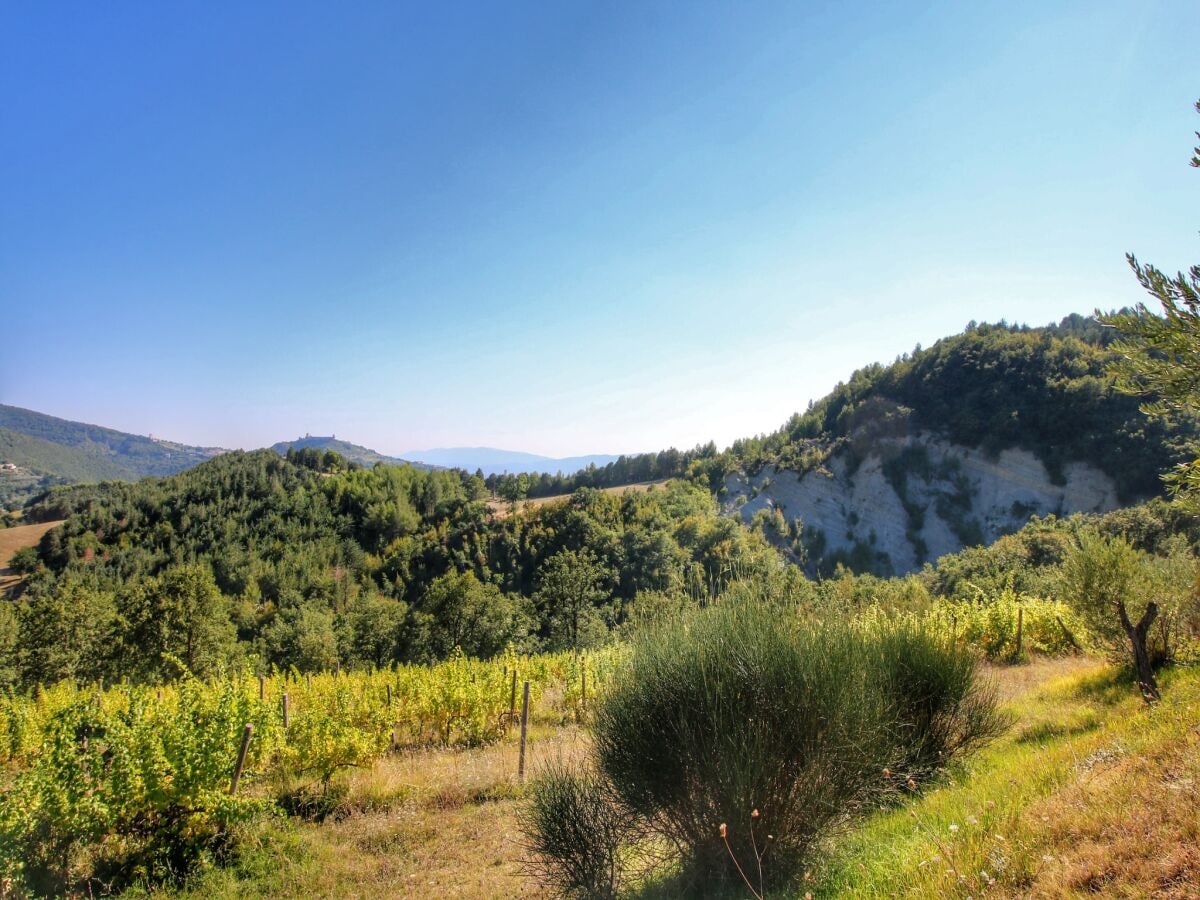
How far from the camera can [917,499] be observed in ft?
191

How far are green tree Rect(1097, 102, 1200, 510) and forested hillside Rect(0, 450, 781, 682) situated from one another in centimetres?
344

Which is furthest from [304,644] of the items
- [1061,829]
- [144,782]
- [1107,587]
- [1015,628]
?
[1061,829]

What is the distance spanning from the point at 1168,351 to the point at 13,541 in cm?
12472

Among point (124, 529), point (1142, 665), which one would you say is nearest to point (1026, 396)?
point (1142, 665)

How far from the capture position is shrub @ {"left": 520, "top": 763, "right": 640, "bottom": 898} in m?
4.69

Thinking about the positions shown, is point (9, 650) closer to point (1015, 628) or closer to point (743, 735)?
point (743, 735)

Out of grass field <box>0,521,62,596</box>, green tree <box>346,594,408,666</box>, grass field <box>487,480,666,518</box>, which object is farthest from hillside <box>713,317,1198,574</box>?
grass field <box>0,521,62,596</box>

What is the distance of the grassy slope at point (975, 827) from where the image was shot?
2.90 meters

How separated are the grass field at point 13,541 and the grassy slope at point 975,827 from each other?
9267 cm

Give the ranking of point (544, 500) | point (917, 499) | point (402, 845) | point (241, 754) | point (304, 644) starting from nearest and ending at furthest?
1. point (241, 754)
2. point (402, 845)
3. point (304, 644)
4. point (917, 499)
5. point (544, 500)

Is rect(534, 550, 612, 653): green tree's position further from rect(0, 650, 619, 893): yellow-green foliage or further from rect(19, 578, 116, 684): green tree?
rect(0, 650, 619, 893): yellow-green foliage

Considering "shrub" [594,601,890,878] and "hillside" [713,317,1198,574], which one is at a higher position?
"hillside" [713,317,1198,574]

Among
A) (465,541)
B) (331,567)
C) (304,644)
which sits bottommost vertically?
(331,567)

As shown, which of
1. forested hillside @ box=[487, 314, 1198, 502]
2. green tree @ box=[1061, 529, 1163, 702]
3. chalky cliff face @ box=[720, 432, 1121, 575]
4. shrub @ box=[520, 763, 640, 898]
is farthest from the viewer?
chalky cliff face @ box=[720, 432, 1121, 575]
